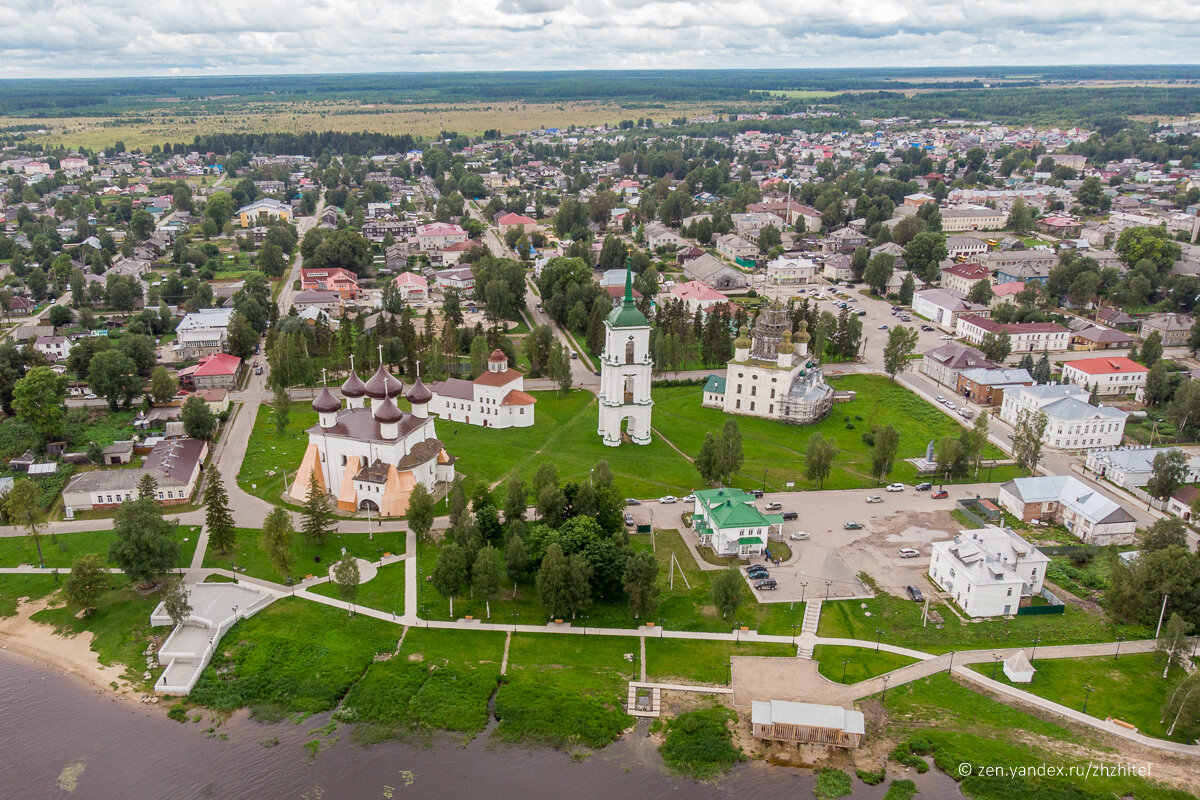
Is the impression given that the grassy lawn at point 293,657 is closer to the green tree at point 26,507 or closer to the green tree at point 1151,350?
the green tree at point 26,507

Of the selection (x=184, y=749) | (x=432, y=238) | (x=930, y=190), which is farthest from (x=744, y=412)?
(x=930, y=190)

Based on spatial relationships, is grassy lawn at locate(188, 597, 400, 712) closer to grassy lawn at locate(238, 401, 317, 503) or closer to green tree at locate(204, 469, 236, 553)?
green tree at locate(204, 469, 236, 553)

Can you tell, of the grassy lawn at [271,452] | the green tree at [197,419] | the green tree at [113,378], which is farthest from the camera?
the green tree at [113,378]

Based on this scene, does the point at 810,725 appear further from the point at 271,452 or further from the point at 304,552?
the point at 271,452

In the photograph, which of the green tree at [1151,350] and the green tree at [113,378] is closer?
the green tree at [113,378]

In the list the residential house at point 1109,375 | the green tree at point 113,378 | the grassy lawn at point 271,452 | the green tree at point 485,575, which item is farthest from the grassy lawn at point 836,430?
the green tree at point 113,378

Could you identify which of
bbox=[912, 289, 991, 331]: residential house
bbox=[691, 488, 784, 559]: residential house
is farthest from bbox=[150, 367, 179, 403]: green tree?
bbox=[912, 289, 991, 331]: residential house
